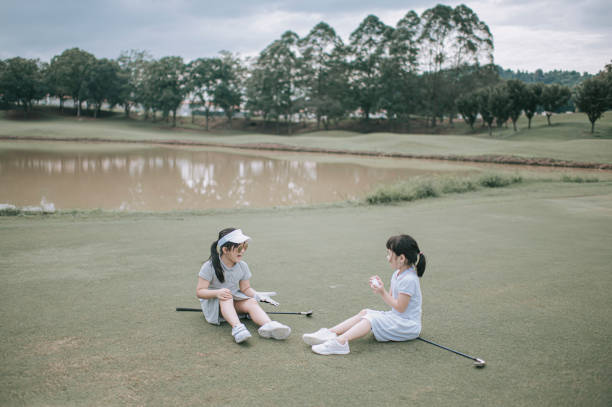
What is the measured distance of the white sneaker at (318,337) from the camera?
433 centimetres

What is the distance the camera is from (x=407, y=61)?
70.3 m

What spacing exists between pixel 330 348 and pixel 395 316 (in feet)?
2.61

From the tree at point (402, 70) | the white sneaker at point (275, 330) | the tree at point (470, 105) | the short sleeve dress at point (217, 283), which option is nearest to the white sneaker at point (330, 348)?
the white sneaker at point (275, 330)

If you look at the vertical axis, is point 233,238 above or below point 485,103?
below

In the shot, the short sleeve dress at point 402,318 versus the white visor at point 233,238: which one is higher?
the white visor at point 233,238

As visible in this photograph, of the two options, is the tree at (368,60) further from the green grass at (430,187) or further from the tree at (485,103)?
the green grass at (430,187)

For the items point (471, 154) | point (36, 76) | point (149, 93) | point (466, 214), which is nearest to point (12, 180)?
point (466, 214)

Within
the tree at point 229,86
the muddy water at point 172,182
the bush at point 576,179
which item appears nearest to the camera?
the muddy water at point 172,182

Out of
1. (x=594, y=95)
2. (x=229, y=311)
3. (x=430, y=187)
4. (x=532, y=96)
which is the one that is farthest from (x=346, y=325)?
(x=532, y=96)

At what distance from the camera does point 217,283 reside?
5062 mm

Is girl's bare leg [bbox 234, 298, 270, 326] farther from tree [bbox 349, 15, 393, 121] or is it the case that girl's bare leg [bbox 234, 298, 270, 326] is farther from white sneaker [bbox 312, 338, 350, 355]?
tree [bbox 349, 15, 393, 121]

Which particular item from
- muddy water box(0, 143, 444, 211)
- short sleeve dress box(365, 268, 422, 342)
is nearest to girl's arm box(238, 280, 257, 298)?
short sleeve dress box(365, 268, 422, 342)

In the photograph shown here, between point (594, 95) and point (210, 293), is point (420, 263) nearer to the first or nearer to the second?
point (210, 293)

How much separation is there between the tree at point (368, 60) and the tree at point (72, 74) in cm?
4675
